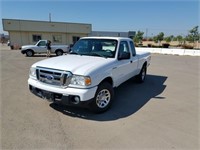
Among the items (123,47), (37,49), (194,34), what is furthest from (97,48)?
(194,34)

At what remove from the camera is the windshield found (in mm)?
4925

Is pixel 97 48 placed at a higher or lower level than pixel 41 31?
lower

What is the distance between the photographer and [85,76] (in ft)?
11.8

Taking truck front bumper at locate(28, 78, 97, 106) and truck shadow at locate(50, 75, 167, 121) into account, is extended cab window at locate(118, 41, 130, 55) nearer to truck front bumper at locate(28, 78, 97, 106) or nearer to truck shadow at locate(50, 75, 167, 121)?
truck shadow at locate(50, 75, 167, 121)

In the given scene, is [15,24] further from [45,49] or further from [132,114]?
[132,114]

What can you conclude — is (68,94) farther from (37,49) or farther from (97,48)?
(37,49)

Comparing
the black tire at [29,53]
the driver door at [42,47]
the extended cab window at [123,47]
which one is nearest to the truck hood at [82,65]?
the extended cab window at [123,47]

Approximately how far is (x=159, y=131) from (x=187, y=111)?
153 centimetres

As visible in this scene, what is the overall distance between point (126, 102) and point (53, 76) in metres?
2.32

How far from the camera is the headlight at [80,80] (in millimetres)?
3613

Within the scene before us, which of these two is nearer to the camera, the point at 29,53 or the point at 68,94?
the point at 68,94

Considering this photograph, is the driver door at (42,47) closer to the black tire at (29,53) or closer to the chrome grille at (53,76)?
the black tire at (29,53)

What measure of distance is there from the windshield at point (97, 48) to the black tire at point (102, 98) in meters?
1.02

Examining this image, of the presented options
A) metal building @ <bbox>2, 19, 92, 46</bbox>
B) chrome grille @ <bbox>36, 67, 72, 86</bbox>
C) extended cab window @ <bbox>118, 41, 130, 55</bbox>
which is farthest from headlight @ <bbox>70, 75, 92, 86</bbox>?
metal building @ <bbox>2, 19, 92, 46</bbox>
